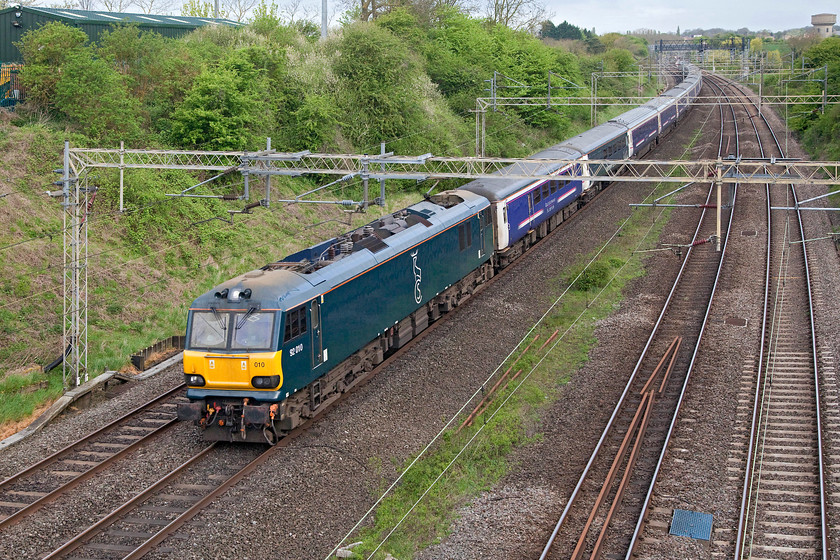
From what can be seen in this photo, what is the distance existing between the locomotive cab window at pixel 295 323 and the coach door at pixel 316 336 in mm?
420

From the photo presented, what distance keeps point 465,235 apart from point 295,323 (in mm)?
10275

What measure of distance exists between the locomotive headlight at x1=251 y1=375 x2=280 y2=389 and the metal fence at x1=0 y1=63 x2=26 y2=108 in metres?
22.9

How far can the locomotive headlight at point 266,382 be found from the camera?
16203 mm

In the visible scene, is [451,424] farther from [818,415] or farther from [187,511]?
[818,415]

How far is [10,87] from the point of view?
33.6 m

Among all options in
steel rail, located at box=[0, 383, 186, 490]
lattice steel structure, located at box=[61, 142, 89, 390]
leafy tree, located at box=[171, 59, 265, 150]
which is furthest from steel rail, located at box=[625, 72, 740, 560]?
leafy tree, located at box=[171, 59, 265, 150]

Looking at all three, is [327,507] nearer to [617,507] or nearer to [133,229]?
[617,507]

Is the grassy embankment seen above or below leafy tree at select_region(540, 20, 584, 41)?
below

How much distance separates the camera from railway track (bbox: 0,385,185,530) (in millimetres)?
14805

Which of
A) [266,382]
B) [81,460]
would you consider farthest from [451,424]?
[81,460]

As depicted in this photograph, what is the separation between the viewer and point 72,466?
16.4 metres

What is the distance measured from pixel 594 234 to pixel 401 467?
21247 millimetres

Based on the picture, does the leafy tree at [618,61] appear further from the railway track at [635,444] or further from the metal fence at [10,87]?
the metal fence at [10,87]

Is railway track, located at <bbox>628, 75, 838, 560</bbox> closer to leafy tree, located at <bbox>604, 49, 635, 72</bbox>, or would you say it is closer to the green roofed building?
the green roofed building
